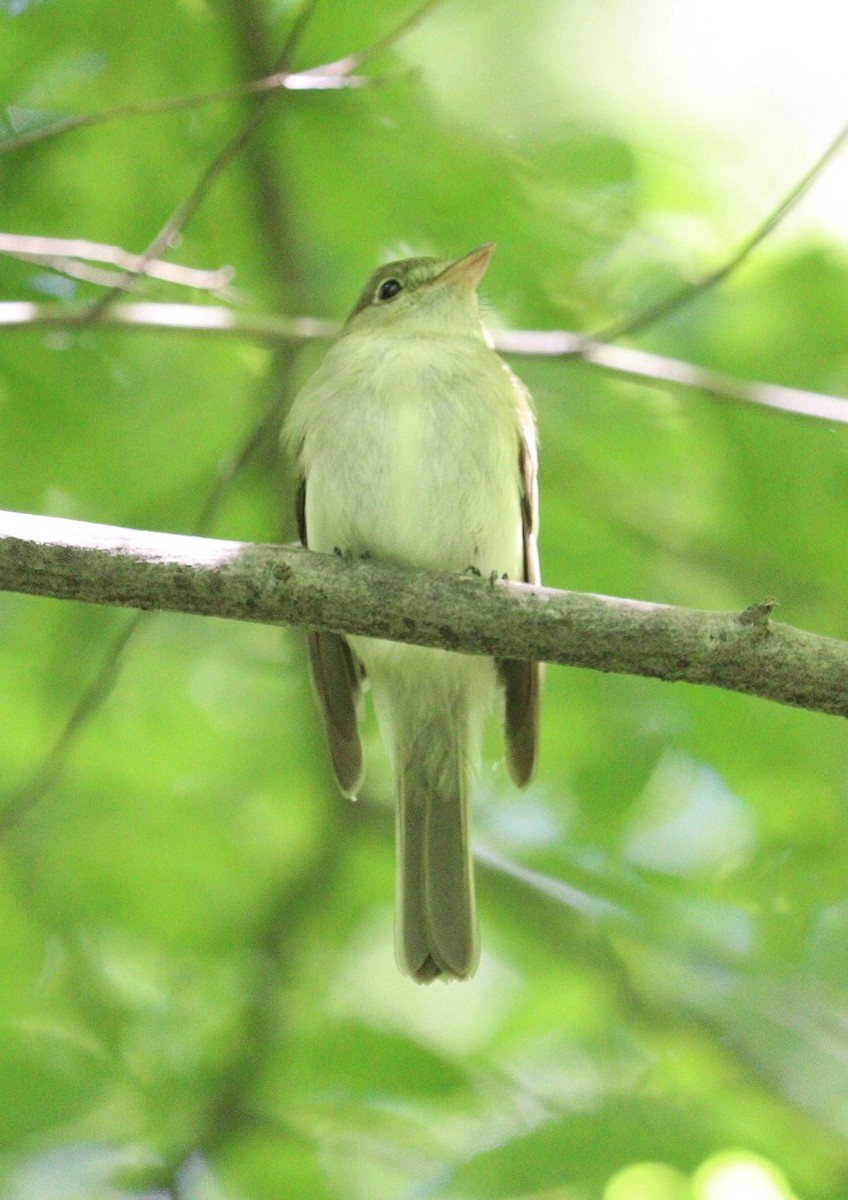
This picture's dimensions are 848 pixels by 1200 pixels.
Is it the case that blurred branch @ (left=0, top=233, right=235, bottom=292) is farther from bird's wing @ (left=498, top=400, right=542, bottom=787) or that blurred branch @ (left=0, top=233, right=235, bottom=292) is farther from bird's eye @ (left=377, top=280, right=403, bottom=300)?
bird's wing @ (left=498, top=400, right=542, bottom=787)

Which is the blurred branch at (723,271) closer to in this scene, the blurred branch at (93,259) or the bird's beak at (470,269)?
the bird's beak at (470,269)

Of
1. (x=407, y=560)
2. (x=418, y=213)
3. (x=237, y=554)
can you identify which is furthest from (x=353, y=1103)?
(x=418, y=213)

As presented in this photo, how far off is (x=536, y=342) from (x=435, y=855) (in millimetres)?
1822

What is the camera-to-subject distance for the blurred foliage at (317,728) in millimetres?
4902

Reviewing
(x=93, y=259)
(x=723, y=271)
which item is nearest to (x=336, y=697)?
(x=93, y=259)

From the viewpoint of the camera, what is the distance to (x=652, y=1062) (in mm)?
5371

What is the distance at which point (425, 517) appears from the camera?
15.2ft

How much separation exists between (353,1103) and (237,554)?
2.14 metres

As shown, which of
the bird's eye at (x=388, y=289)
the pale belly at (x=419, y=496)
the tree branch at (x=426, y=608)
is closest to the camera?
the tree branch at (x=426, y=608)

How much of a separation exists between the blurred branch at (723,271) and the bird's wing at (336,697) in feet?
4.07

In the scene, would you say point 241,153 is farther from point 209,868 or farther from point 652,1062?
point 652,1062

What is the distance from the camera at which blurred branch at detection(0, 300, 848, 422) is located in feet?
16.1

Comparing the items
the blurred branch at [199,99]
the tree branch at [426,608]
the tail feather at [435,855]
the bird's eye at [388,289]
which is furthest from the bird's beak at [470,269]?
the tree branch at [426,608]

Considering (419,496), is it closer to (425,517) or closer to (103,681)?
(425,517)
